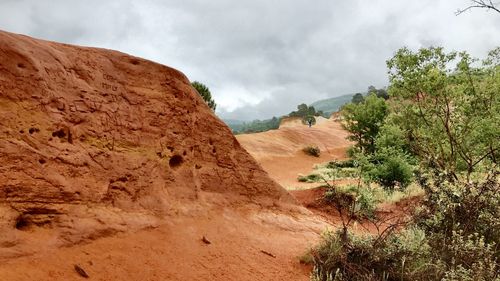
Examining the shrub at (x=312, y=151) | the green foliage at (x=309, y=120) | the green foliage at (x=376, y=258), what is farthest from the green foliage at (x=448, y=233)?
the green foliage at (x=309, y=120)

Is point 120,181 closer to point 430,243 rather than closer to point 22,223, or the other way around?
point 22,223

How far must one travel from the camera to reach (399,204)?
15461 mm

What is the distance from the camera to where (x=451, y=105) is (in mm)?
15172

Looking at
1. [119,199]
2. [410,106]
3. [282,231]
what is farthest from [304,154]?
[119,199]

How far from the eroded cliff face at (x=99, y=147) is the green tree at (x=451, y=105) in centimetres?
761

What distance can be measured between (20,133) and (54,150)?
60cm

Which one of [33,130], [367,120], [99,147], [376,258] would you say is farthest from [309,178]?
[33,130]

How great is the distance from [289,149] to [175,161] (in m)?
34.0

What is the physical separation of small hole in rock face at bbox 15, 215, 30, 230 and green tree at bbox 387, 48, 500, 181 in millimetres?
11711

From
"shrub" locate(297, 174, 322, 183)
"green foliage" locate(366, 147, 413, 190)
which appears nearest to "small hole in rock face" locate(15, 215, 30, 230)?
"green foliage" locate(366, 147, 413, 190)

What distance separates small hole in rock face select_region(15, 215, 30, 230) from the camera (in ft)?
20.3

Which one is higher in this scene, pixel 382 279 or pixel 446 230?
pixel 446 230

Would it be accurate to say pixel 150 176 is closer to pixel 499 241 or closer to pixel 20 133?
pixel 20 133

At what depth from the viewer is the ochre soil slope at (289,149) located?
3534 centimetres
